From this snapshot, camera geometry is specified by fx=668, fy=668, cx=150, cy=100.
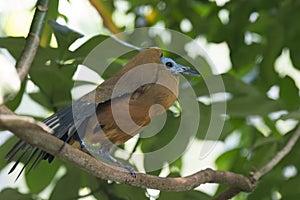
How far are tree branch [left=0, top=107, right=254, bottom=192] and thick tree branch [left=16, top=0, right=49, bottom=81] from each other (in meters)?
0.07

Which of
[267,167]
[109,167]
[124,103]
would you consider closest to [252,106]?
[267,167]

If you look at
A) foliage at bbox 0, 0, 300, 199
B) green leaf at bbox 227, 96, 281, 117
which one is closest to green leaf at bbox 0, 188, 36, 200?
foliage at bbox 0, 0, 300, 199

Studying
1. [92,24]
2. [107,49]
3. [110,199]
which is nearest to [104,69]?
[107,49]

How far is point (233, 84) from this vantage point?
62.5 inches

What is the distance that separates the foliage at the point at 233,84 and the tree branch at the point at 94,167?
0.15 metres

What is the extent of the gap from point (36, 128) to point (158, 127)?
0.66 m

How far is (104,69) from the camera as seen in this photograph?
147cm

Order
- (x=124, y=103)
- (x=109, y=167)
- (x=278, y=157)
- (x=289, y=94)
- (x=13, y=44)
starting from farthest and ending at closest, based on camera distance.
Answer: (x=289, y=94) → (x=278, y=157) → (x=13, y=44) → (x=124, y=103) → (x=109, y=167)

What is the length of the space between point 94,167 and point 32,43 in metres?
0.23

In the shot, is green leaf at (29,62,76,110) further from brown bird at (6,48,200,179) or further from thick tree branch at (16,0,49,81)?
thick tree branch at (16,0,49,81)

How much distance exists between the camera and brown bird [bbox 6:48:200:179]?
1.22 metres

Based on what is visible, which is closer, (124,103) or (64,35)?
(124,103)

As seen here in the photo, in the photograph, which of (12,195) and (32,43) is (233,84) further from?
(32,43)

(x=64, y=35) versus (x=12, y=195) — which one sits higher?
(x=64, y=35)
